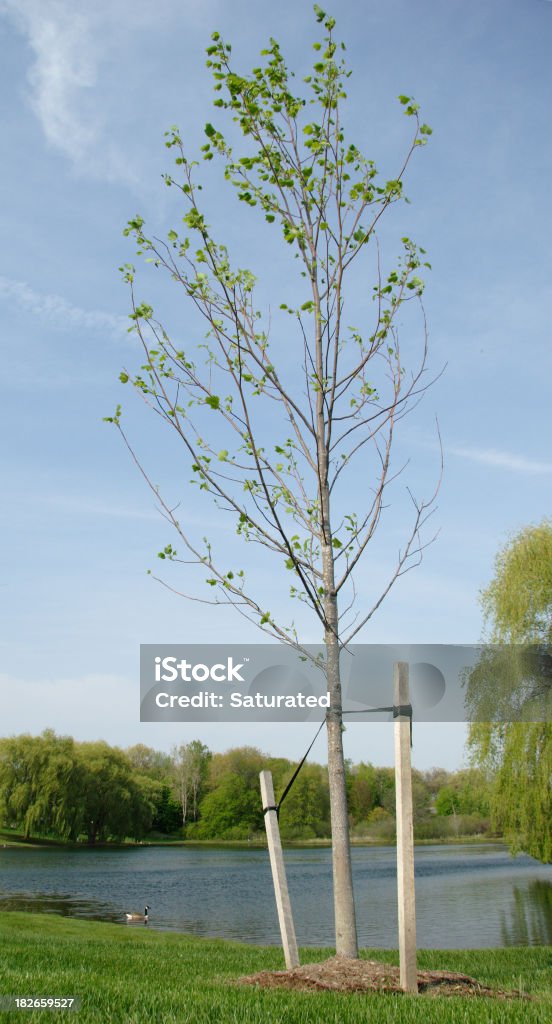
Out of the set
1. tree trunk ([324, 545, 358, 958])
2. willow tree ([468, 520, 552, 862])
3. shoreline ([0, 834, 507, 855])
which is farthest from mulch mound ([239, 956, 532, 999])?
shoreline ([0, 834, 507, 855])

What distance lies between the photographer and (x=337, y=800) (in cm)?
646

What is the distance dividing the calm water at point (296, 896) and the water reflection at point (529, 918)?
0.08 feet

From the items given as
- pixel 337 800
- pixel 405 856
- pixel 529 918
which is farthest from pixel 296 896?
pixel 405 856

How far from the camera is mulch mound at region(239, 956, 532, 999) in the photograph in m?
5.49

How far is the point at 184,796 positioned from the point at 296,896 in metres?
46.9

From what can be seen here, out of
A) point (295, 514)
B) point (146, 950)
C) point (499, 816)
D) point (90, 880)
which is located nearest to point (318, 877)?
point (90, 880)

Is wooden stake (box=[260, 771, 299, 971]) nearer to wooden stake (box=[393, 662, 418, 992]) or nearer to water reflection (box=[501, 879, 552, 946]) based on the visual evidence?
wooden stake (box=[393, 662, 418, 992])

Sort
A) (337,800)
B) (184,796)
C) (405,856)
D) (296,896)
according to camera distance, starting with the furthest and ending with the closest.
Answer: (184,796) < (296,896) < (337,800) < (405,856)

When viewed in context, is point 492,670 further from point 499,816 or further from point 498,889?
point 498,889

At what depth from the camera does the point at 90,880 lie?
31.4m

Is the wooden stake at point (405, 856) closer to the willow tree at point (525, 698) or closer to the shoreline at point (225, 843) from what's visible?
the willow tree at point (525, 698)

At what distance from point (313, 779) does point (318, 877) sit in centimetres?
3189

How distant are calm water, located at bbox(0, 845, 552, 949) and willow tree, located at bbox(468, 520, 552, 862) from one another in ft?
7.39

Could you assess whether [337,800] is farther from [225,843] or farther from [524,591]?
[225,843]
